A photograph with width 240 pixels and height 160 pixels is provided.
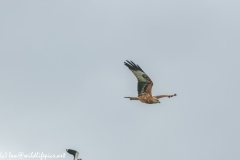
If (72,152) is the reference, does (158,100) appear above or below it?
above

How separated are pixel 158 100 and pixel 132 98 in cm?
203

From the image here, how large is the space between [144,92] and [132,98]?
1.04 metres

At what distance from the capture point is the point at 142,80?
39031 millimetres

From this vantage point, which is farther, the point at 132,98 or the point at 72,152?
the point at 132,98

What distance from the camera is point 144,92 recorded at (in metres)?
39.1

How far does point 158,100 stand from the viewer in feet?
130

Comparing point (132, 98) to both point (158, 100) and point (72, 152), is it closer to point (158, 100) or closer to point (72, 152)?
point (158, 100)

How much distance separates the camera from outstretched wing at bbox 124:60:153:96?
3891cm

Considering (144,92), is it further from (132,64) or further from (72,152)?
(72,152)

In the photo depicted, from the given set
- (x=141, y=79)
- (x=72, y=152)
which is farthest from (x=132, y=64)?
(x=72, y=152)

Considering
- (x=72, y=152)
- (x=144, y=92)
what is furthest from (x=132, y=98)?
(x=72, y=152)

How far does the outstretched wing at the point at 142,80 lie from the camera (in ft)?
128

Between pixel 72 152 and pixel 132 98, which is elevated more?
pixel 132 98

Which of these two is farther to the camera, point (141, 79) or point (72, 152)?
point (141, 79)
